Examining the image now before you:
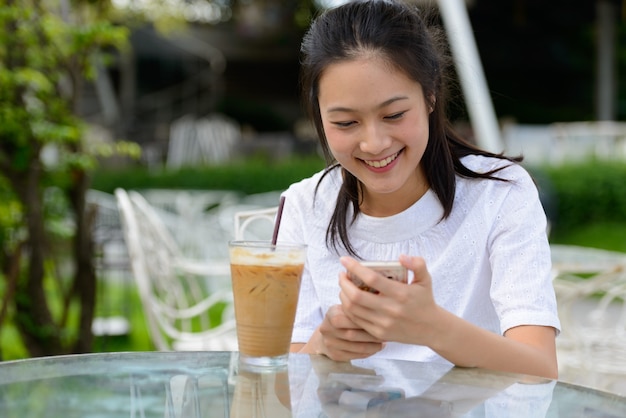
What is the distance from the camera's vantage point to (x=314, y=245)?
5.95ft

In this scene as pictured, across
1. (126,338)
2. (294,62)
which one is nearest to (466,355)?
(126,338)

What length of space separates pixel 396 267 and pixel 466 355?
238 mm

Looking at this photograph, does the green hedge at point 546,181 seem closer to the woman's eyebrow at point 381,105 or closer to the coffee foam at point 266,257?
the woman's eyebrow at point 381,105

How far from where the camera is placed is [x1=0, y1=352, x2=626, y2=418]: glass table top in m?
1.15

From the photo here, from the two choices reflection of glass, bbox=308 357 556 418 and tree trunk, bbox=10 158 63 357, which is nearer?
reflection of glass, bbox=308 357 556 418

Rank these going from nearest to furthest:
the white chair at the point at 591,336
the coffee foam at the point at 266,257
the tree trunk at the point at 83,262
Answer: the coffee foam at the point at 266,257 → the white chair at the point at 591,336 → the tree trunk at the point at 83,262

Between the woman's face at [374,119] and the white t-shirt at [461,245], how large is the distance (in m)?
0.21

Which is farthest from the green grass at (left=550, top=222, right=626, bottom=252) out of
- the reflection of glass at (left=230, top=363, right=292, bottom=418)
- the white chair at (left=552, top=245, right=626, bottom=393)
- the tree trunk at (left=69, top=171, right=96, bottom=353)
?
the reflection of glass at (left=230, top=363, right=292, bottom=418)

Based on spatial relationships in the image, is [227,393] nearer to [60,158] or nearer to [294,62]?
[60,158]

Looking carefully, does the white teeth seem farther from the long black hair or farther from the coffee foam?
the coffee foam

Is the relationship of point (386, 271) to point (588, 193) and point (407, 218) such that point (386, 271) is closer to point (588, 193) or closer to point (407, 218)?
point (407, 218)

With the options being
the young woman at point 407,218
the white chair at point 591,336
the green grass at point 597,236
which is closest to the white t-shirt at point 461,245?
the young woman at point 407,218

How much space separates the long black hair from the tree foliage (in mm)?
1649

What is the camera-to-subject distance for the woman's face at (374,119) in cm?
148
